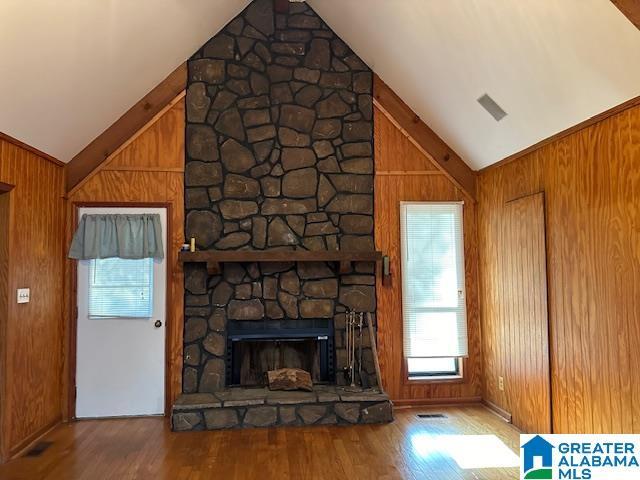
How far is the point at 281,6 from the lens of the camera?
197 inches

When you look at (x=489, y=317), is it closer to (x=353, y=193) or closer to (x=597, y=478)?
→ (x=353, y=193)

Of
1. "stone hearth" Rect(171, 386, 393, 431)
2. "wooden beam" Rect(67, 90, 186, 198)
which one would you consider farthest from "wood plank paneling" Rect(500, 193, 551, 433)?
"wooden beam" Rect(67, 90, 186, 198)

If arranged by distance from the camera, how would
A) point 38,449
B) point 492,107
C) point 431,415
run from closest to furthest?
1. point 38,449
2. point 492,107
3. point 431,415

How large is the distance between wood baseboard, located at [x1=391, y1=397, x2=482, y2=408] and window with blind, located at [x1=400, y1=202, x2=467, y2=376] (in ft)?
0.88

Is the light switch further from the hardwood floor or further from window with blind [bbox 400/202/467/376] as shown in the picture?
window with blind [bbox 400/202/467/376]

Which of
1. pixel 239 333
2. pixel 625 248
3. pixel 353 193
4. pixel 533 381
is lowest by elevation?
pixel 533 381

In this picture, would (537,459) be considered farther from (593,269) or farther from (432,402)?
(432,402)

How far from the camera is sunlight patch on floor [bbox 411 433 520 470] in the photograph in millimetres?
3459

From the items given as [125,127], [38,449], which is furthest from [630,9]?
[38,449]

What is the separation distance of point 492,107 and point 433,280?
1.85 m

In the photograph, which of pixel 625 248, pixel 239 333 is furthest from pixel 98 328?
pixel 625 248

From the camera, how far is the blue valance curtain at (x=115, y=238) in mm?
4582

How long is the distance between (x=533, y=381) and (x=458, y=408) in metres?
1.04

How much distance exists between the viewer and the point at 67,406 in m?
4.52
